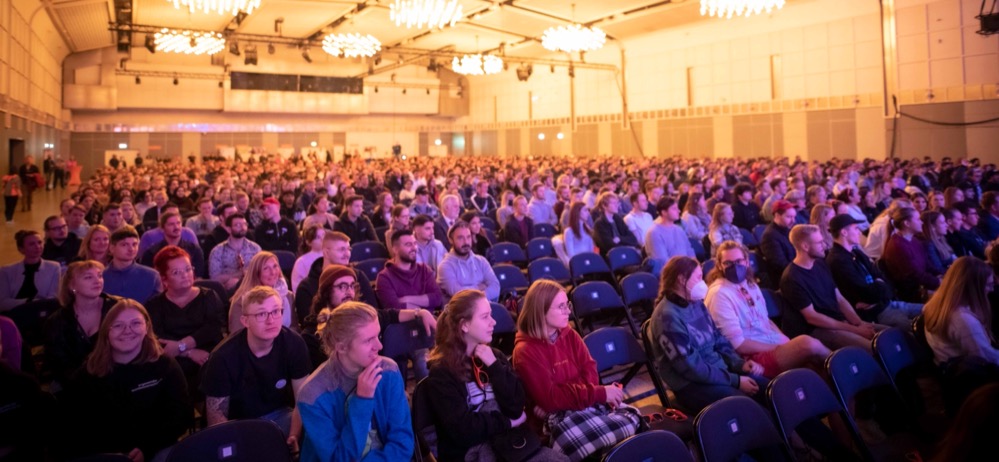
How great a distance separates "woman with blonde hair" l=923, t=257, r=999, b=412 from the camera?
3619mm

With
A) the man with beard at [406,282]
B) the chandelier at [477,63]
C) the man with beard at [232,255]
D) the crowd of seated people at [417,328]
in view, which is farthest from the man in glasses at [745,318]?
the chandelier at [477,63]

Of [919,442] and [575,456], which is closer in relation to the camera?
[575,456]

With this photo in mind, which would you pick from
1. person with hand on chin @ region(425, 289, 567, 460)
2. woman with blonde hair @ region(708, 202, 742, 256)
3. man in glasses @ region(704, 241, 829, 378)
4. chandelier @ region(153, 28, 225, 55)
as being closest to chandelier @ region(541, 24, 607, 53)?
chandelier @ region(153, 28, 225, 55)

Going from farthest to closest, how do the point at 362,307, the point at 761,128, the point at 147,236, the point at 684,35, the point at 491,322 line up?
the point at 684,35 → the point at 761,128 → the point at 147,236 → the point at 491,322 → the point at 362,307

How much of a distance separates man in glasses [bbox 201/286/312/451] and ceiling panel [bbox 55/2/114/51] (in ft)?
72.1

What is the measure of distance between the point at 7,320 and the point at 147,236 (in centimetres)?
378

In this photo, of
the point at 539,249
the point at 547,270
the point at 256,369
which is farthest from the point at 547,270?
the point at 256,369

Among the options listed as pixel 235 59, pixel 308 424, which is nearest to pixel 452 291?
pixel 308 424

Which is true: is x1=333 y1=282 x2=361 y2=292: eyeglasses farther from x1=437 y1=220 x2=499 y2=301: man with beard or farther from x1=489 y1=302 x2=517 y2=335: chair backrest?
x1=437 y1=220 x2=499 y2=301: man with beard

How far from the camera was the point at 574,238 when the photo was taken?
756 centimetres

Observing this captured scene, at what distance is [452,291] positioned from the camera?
5.53 m

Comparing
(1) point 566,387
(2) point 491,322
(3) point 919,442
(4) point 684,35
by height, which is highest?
(4) point 684,35

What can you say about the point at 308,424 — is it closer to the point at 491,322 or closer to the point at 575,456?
the point at 491,322

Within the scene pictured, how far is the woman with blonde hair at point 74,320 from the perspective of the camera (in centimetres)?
375
